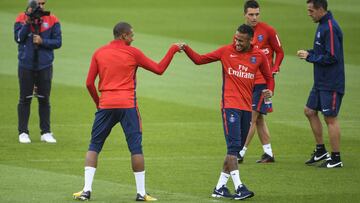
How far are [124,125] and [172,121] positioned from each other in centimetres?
731

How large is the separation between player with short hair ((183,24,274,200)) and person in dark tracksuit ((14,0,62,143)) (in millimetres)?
4834

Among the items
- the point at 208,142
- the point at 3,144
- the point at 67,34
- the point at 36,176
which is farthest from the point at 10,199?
the point at 67,34

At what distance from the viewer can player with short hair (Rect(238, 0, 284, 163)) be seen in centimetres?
1577

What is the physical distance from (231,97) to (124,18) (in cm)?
2207

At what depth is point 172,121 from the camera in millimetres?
20000

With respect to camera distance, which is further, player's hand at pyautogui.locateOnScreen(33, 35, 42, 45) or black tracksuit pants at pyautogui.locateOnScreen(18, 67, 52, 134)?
black tracksuit pants at pyautogui.locateOnScreen(18, 67, 52, 134)

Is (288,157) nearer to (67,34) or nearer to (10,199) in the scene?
(10,199)

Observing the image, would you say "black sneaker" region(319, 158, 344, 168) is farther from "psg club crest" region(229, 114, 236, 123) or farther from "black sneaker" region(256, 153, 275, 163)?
"psg club crest" region(229, 114, 236, 123)

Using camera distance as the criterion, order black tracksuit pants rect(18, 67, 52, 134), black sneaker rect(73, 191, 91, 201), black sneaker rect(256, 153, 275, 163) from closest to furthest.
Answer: black sneaker rect(73, 191, 91, 201), black sneaker rect(256, 153, 275, 163), black tracksuit pants rect(18, 67, 52, 134)

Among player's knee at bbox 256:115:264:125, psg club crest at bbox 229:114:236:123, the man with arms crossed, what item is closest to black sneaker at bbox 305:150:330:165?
player's knee at bbox 256:115:264:125

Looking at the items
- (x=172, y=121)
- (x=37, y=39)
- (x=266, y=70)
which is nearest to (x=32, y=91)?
(x=37, y=39)

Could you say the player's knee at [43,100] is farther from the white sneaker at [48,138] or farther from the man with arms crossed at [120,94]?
the man with arms crossed at [120,94]

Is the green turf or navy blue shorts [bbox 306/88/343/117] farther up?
navy blue shorts [bbox 306/88/343/117]

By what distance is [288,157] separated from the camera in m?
16.4
